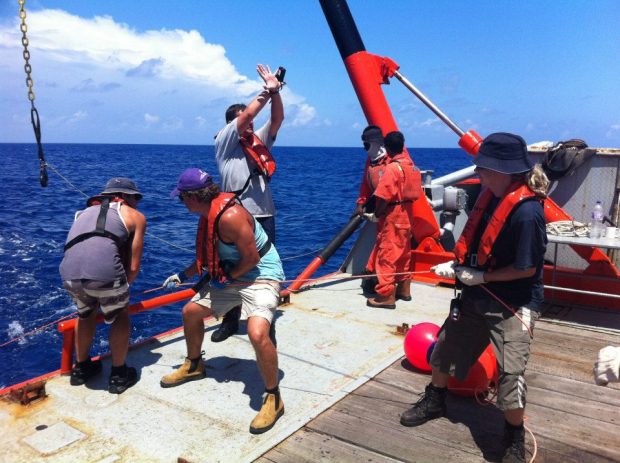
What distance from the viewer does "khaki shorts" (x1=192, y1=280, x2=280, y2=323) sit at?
12.3 ft

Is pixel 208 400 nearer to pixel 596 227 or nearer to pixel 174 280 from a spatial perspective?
pixel 174 280

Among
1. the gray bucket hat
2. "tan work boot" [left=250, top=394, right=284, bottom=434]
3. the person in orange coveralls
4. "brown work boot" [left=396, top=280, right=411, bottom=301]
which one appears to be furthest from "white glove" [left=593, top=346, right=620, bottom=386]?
"brown work boot" [left=396, top=280, right=411, bottom=301]

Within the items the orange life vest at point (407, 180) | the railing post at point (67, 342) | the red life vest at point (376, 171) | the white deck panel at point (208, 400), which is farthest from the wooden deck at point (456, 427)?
the red life vest at point (376, 171)

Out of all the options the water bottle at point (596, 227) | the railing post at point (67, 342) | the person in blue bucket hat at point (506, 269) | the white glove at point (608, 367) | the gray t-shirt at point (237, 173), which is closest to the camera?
the white glove at point (608, 367)

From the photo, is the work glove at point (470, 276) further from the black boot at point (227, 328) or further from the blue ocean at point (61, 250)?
the blue ocean at point (61, 250)

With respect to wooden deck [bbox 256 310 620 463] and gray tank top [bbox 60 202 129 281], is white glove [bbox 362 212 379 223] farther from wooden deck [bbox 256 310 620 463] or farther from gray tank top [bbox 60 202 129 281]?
gray tank top [bbox 60 202 129 281]

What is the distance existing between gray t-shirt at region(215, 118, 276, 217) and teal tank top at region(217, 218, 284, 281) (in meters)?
1.05

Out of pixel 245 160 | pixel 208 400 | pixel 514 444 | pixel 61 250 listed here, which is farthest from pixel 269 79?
pixel 61 250

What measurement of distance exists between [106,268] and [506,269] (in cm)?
280

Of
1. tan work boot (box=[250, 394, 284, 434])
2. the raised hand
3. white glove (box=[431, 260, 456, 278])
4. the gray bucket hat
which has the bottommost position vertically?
tan work boot (box=[250, 394, 284, 434])

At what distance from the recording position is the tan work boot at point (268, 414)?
3523 millimetres

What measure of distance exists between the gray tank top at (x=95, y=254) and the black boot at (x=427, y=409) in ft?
7.74

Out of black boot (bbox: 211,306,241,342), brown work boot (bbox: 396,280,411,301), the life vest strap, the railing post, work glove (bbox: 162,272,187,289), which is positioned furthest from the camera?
brown work boot (bbox: 396,280,411,301)

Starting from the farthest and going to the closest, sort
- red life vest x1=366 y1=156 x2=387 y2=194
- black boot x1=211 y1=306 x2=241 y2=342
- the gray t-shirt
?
red life vest x1=366 y1=156 x2=387 y2=194
black boot x1=211 y1=306 x2=241 y2=342
the gray t-shirt
